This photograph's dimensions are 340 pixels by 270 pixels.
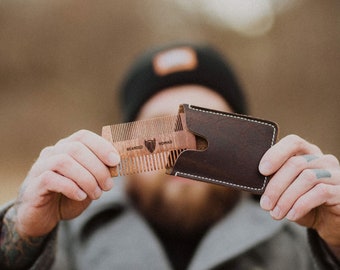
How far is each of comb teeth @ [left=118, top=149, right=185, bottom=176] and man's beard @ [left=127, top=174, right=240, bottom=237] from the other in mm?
847

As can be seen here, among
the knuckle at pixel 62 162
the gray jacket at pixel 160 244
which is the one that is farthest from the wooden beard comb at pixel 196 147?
the gray jacket at pixel 160 244

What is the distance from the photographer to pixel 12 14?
16.8ft

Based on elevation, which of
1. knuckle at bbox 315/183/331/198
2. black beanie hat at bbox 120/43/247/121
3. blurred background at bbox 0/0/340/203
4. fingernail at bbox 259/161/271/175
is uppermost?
blurred background at bbox 0/0/340/203

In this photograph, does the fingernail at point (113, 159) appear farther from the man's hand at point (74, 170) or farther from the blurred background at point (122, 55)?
the blurred background at point (122, 55)

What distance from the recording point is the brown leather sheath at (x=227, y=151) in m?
1.11

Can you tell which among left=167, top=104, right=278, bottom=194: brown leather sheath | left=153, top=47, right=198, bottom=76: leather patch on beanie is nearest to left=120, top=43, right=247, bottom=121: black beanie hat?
left=153, top=47, right=198, bottom=76: leather patch on beanie

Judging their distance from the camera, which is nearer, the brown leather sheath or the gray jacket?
the brown leather sheath

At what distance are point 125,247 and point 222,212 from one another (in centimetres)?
47

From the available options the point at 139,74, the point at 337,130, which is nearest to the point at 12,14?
the point at 139,74

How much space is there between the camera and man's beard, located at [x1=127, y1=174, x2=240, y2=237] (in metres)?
1.91

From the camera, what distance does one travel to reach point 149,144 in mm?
1120

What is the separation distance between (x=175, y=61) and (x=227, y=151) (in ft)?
3.14

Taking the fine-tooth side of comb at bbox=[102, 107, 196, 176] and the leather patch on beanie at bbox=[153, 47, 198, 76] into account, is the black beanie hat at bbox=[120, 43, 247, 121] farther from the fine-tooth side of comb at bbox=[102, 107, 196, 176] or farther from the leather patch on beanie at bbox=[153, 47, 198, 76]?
the fine-tooth side of comb at bbox=[102, 107, 196, 176]

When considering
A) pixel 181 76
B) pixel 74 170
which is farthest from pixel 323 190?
pixel 181 76
